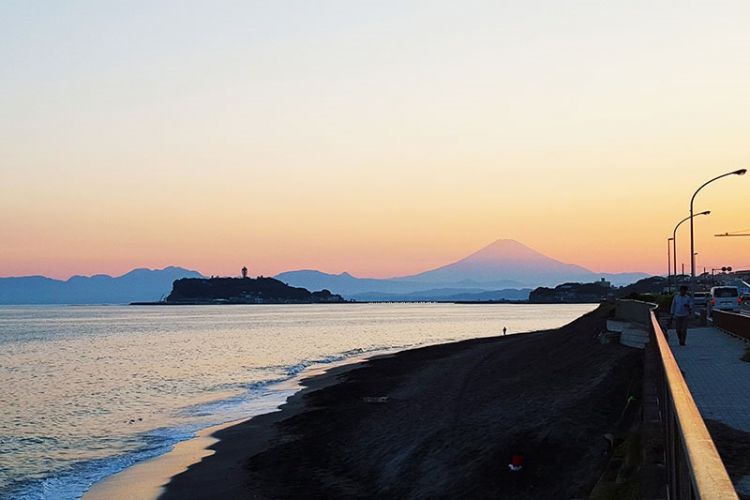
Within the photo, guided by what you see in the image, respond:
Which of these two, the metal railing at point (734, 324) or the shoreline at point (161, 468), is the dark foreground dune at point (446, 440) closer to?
the shoreline at point (161, 468)

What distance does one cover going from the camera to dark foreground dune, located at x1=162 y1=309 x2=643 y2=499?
1627 centimetres

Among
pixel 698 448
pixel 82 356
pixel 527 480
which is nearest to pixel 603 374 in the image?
pixel 527 480

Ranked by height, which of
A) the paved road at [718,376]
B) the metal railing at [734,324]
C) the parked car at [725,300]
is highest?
the parked car at [725,300]

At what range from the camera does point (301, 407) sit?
109 ft

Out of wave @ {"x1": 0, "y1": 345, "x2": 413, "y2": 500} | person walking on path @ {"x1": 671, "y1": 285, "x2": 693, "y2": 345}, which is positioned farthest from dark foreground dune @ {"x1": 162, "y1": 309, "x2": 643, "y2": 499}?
person walking on path @ {"x1": 671, "y1": 285, "x2": 693, "y2": 345}

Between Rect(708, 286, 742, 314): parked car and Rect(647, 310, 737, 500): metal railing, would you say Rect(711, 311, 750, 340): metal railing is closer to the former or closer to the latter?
Rect(708, 286, 742, 314): parked car

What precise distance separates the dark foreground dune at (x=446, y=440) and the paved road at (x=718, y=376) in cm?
144

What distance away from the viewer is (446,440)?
1991 centimetres

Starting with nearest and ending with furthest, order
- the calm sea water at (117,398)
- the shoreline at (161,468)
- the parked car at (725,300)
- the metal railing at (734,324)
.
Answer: the shoreline at (161,468) → the calm sea water at (117,398) → the metal railing at (734,324) → the parked car at (725,300)

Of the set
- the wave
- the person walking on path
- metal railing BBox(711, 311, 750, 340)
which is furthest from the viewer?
metal railing BBox(711, 311, 750, 340)

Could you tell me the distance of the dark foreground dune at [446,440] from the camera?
16266 millimetres

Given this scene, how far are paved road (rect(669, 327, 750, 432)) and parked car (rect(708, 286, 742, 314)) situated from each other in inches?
690

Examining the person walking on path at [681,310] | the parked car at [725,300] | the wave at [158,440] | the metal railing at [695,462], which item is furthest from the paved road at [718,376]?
the parked car at [725,300]

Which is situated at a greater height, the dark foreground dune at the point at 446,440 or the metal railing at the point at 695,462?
the metal railing at the point at 695,462
